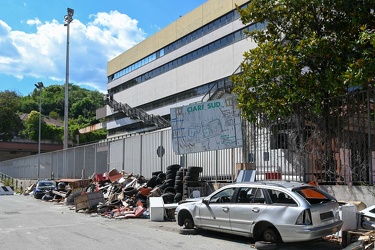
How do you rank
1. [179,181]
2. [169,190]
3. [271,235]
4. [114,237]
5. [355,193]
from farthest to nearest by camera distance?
[169,190] < [179,181] < [355,193] < [114,237] < [271,235]

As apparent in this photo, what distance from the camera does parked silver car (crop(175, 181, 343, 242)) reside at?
27.6 feet

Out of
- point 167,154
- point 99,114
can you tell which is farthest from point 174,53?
point 167,154

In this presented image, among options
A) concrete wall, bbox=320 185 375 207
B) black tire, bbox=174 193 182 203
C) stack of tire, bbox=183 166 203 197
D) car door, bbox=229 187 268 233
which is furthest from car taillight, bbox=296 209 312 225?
black tire, bbox=174 193 182 203

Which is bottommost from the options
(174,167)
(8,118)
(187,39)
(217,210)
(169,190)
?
(169,190)

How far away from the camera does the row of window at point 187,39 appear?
41.5 metres

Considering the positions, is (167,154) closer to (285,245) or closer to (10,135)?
(285,245)

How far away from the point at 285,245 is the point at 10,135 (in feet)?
280

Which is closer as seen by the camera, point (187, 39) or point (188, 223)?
point (188, 223)

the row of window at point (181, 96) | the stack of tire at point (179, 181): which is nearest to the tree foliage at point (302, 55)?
the stack of tire at point (179, 181)

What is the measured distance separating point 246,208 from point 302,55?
5.42 meters

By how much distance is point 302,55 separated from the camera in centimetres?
1207

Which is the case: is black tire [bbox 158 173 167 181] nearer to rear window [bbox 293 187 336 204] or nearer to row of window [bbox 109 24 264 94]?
rear window [bbox 293 187 336 204]

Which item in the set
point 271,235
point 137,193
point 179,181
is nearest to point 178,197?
point 179,181

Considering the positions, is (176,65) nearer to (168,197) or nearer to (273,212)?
(168,197)
